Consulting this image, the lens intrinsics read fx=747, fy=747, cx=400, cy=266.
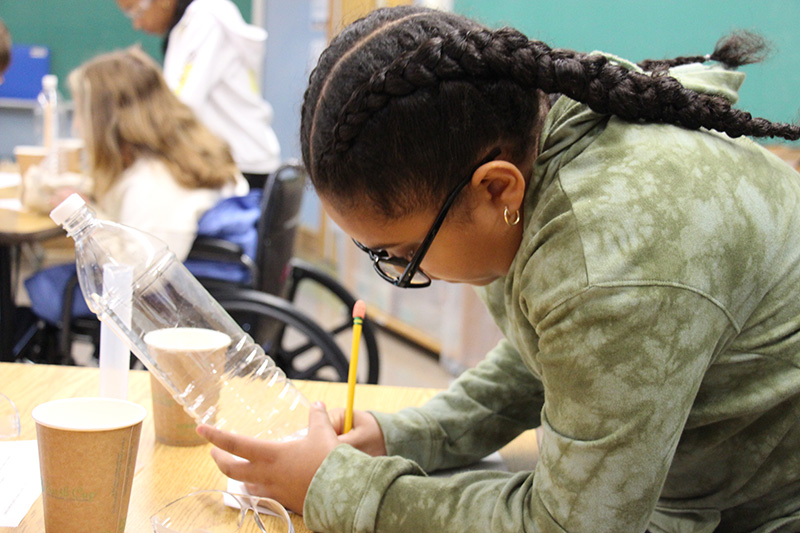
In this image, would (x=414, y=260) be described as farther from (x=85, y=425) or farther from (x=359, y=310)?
(x=85, y=425)

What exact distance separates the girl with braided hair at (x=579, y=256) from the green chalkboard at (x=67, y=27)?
208 inches

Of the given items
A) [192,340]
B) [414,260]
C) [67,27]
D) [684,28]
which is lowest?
[67,27]

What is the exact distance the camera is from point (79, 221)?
748 mm

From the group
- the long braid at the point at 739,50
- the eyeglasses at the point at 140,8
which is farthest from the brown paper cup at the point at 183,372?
the eyeglasses at the point at 140,8

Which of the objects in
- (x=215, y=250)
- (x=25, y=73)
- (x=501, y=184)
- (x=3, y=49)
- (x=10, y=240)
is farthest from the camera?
(x=25, y=73)

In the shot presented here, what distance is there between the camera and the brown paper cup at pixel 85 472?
0.60m

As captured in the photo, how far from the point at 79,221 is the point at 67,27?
533 cm

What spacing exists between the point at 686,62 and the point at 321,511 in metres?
0.68

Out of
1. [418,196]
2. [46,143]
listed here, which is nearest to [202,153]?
[46,143]

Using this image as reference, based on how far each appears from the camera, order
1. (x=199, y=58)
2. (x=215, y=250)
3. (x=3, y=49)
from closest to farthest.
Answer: (x=215, y=250) → (x=3, y=49) → (x=199, y=58)

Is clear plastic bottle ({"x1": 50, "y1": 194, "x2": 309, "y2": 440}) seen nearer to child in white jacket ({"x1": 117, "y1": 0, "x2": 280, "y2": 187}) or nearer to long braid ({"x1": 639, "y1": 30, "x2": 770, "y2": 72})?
long braid ({"x1": 639, "y1": 30, "x2": 770, "y2": 72})

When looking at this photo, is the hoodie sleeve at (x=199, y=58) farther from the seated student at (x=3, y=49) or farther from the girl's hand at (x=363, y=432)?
the girl's hand at (x=363, y=432)

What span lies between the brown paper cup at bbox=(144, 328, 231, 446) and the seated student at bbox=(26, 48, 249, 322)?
1.19m

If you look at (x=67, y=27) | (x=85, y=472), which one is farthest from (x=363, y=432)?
(x=67, y=27)
